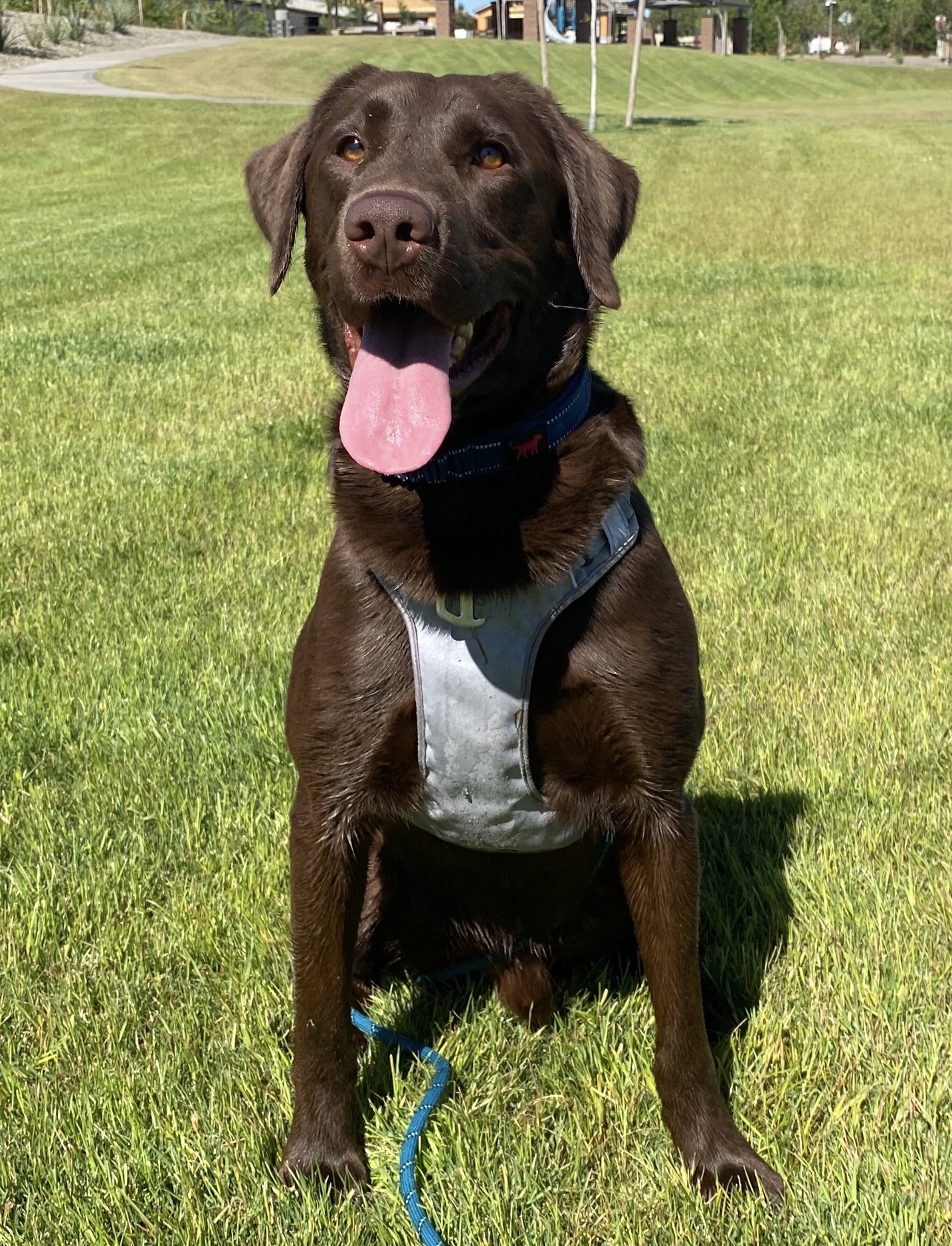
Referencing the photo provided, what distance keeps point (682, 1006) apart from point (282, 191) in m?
1.64

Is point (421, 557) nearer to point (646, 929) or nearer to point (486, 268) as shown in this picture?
point (486, 268)

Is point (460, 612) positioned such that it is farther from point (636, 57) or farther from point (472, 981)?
point (636, 57)

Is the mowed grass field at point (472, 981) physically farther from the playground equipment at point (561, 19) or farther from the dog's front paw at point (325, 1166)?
the playground equipment at point (561, 19)

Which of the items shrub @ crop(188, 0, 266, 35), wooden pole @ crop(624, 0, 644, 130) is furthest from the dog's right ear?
shrub @ crop(188, 0, 266, 35)

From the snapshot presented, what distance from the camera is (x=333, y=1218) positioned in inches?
77.4

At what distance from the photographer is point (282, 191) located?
2393mm

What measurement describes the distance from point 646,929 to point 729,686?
62.1 inches

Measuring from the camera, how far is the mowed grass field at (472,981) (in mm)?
2029

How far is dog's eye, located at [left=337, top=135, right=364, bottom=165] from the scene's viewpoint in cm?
221

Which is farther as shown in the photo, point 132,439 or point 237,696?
point 132,439

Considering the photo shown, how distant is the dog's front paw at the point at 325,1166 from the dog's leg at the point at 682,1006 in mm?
522

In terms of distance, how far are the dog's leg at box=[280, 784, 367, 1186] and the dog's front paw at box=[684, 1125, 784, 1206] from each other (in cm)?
55

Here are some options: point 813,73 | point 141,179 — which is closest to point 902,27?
point 813,73

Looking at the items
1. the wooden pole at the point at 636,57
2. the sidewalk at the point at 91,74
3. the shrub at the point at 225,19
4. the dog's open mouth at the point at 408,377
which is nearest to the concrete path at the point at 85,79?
the sidewalk at the point at 91,74
